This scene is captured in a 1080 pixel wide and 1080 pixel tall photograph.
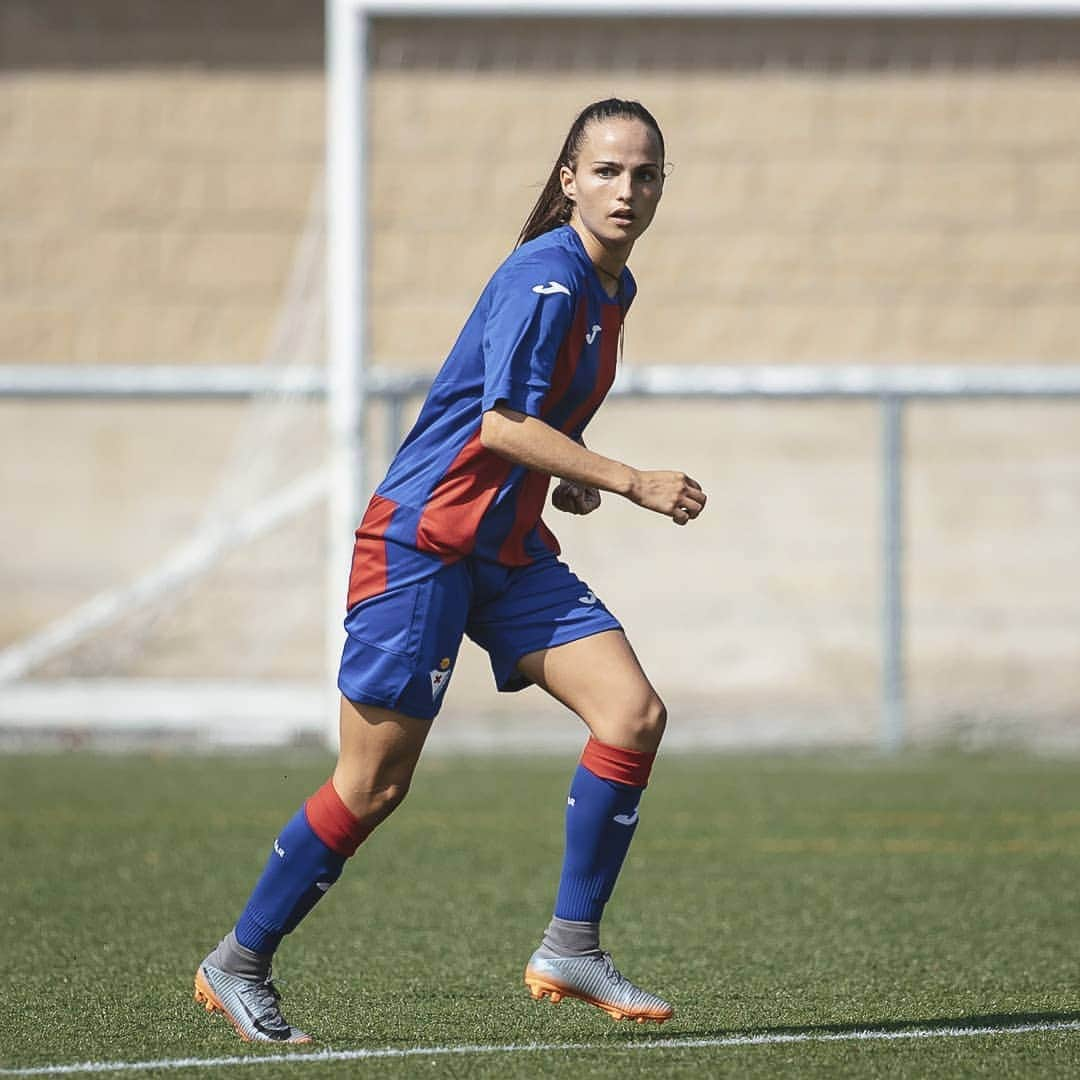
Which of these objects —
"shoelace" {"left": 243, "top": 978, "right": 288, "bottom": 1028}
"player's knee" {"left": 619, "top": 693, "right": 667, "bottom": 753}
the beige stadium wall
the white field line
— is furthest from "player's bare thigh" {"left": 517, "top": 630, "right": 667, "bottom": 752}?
→ the beige stadium wall

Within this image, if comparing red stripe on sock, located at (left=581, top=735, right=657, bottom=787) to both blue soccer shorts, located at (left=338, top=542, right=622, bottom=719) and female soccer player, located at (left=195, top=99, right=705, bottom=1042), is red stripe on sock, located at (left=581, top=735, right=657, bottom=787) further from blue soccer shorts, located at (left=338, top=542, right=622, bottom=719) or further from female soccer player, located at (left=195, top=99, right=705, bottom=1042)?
blue soccer shorts, located at (left=338, top=542, right=622, bottom=719)

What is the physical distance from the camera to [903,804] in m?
8.50

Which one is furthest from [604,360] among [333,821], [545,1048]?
[545,1048]

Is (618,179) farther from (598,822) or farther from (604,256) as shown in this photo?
(598,822)

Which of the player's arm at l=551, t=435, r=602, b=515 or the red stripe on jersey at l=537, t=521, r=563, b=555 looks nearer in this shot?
the red stripe on jersey at l=537, t=521, r=563, b=555

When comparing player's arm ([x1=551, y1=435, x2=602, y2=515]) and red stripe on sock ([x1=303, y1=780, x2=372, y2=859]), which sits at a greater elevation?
player's arm ([x1=551, y1=435, x2=602, y2=515])

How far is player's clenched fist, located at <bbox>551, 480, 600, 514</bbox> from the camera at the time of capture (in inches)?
179

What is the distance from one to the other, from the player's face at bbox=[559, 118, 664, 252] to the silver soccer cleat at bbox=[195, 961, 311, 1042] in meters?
1.72

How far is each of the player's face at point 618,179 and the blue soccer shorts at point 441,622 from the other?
28.9 inches

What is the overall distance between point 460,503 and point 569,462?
35 cm

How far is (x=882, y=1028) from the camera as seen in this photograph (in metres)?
4.35

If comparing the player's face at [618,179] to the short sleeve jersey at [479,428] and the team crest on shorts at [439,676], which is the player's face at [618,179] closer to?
the short sleeve jersey at [479,428]

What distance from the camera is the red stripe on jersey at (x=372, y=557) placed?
13.8ft

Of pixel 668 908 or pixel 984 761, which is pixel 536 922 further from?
pixel 984 761
